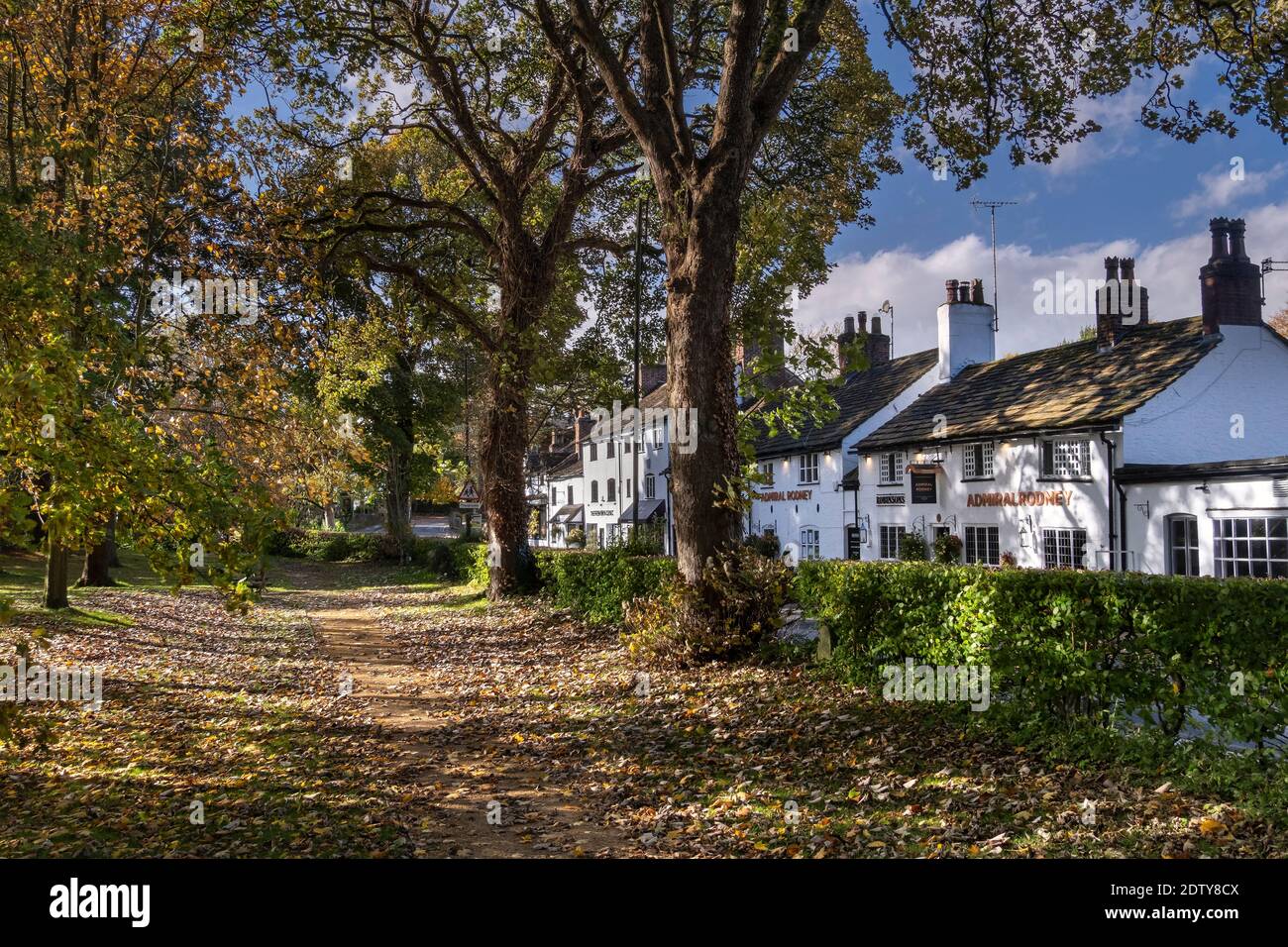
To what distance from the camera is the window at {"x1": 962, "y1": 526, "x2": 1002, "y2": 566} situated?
2938cm

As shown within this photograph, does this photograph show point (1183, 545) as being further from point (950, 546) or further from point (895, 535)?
point (895, 535)

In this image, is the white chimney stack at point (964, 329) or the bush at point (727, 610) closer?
the bush at point (727, 610)

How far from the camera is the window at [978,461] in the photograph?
96.5 ft

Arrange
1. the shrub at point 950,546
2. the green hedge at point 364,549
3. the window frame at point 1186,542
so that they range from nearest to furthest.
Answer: the window frame at point 1186,542
the shrub at point 950,546
the green hedge at point 364,549

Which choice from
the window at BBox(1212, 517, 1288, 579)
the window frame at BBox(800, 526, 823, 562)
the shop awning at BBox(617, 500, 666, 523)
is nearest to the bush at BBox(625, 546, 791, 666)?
the window at BBox(1212, 517, 1288, 579)

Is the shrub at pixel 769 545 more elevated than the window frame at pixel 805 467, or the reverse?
the window frame at pixel 805 467

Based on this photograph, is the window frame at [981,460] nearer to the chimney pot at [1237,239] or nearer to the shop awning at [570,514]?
the chimney pot at [1237,239]

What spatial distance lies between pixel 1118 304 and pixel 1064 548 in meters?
8.66

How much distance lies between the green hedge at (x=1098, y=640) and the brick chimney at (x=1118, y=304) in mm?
22950

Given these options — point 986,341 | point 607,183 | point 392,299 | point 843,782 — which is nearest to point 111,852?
point 843,782

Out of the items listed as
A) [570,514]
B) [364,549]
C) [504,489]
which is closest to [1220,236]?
[504,489]

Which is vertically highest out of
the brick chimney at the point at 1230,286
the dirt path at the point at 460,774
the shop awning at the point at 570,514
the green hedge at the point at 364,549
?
the brick chimney at the point at 1230,286

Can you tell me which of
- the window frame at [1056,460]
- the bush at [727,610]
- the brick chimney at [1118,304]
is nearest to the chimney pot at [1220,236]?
the brick chimney at [1118,304]

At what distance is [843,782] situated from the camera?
7730 mm
